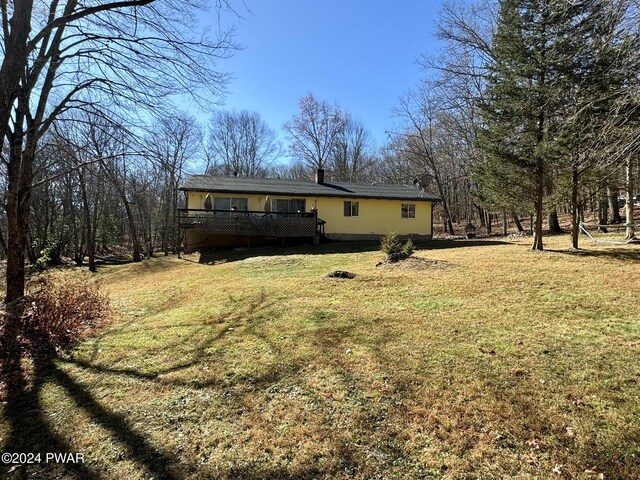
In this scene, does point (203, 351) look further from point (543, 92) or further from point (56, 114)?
point (543, 92)

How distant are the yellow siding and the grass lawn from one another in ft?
41.5

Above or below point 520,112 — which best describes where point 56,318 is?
below

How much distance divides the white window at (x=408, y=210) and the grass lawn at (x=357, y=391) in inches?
525

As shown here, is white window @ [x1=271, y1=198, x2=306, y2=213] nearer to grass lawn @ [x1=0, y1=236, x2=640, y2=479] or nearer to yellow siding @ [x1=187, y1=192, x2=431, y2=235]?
yellow siding @ [x1=187, y1=192, x2=431, y2=235]

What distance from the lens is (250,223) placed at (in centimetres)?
1725

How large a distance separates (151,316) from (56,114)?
4.59m

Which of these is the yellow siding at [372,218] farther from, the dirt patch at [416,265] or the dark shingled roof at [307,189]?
the dirt patch at [416,265]

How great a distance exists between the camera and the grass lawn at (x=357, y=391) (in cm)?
263

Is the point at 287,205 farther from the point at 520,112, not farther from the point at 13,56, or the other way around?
the point at 13,56

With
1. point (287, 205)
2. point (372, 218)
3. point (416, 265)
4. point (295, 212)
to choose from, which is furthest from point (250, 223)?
point (416, 265)

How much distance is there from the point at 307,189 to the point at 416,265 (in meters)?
10.8

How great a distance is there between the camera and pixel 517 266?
926cm

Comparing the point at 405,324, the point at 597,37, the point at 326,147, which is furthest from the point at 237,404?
the point at 326,147

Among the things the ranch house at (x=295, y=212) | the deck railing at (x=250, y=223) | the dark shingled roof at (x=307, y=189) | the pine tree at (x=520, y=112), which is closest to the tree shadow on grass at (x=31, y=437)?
the pine tree at (x=520, y=112)
